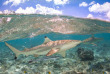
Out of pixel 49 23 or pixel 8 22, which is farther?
pixel 49 23

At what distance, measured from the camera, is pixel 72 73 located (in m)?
7.43

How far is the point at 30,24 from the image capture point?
19.6 metres

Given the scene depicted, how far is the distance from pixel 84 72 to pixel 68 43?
3180 mm

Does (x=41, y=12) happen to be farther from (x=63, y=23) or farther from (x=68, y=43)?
A: (x=68, y=43)

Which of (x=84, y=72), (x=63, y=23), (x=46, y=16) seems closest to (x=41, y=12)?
(x=46, y=16)

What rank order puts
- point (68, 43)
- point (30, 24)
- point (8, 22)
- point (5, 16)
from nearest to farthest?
point (68, 43), point (5, 16), point (8, 22), point (30, 24)

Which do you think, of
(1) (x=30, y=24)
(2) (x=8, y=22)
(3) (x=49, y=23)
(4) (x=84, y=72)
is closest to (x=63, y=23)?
(3) (x=49, y=23)

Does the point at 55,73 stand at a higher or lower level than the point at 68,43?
lower

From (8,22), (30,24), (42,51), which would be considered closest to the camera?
(42,51)

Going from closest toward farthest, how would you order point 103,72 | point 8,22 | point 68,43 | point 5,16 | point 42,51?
1. point 68,43
2. point 42,51
3. point 103,72
4. point 5,16
5. point 8,22

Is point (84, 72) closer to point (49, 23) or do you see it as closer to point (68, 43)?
point (68, 43)

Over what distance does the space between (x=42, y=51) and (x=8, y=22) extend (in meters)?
14.2

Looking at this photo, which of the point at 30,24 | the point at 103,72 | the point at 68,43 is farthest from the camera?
the point at 30,24

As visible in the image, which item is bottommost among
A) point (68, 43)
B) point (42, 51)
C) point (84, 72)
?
point (84, 72)
